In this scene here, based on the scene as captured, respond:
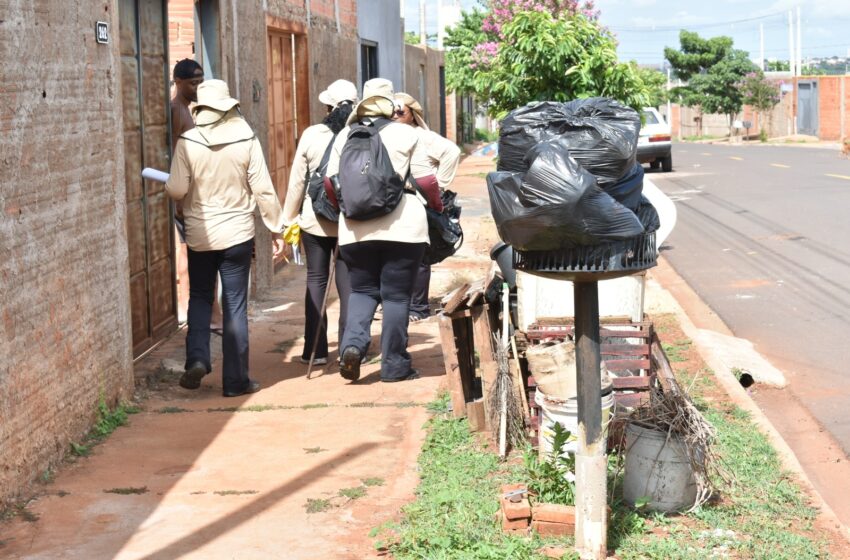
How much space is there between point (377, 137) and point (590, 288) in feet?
9.73

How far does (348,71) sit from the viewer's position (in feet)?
54.7

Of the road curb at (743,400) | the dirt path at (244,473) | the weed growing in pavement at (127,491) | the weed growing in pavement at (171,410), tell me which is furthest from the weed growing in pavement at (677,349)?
the weed growing in pavement at (127,491)

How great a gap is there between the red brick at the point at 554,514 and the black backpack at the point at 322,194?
3175mm

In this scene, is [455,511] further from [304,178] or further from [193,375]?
[304,178]

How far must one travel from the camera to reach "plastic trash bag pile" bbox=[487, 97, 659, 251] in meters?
4.16

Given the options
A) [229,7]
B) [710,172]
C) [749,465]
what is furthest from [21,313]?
[710,172]

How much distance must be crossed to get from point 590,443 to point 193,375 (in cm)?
351

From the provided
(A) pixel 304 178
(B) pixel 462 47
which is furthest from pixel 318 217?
(B) pixel 462 47

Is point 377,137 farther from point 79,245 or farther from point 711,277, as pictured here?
point 711,277

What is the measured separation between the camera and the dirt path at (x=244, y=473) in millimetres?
4754

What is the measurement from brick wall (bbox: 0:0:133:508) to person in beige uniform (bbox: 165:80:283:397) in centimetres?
48

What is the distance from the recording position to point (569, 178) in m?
4.14

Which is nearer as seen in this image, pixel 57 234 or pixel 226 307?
pixel 57 234

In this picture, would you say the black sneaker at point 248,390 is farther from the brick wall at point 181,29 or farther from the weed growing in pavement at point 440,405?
the brick wall at point 181,29
